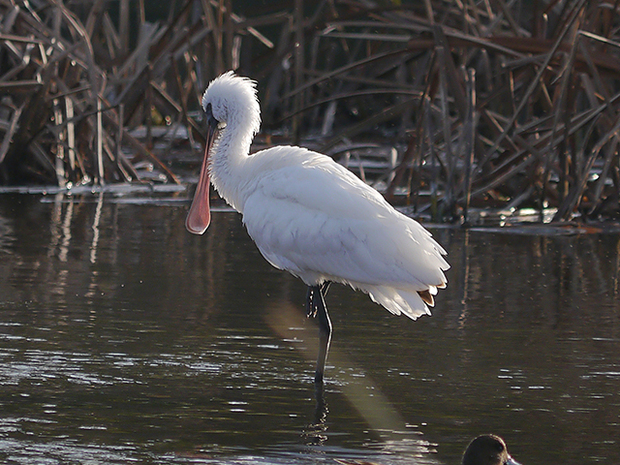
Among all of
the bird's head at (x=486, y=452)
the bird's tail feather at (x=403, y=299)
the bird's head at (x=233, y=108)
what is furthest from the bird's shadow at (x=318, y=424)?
the bird's head at (x=233, y=108)

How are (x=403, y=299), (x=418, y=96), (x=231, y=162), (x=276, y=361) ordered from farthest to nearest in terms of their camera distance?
(x=418, y=96) → (x=231, y=162) → (x=276, y=361) → (x=403, y=299)

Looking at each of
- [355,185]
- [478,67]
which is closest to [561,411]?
[355,185]

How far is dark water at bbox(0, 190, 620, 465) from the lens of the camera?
470cm

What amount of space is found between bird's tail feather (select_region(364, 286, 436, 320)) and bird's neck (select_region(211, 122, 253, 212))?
43.2 inches

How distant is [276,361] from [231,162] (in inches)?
52.8

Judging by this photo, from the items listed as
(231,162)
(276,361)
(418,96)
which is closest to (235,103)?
(231,162)

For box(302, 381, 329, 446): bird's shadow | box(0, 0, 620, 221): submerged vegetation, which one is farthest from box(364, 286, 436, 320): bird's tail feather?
box(0, 0, 620, 221): submerged vegetation

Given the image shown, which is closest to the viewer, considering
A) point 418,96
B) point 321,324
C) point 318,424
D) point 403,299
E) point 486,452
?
point 486,452

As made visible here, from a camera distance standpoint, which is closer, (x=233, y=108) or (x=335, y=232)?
(x=335, y=232)

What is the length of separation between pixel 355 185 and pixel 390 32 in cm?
1202

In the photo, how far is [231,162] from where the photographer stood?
6.89 meters

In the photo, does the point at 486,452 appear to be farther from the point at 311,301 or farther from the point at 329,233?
the point at 311,301

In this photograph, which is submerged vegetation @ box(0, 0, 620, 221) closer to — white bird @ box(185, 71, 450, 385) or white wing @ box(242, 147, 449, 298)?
white bird @ box(185, 71, 450, 385)

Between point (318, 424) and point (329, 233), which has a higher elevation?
point (329, 233)
